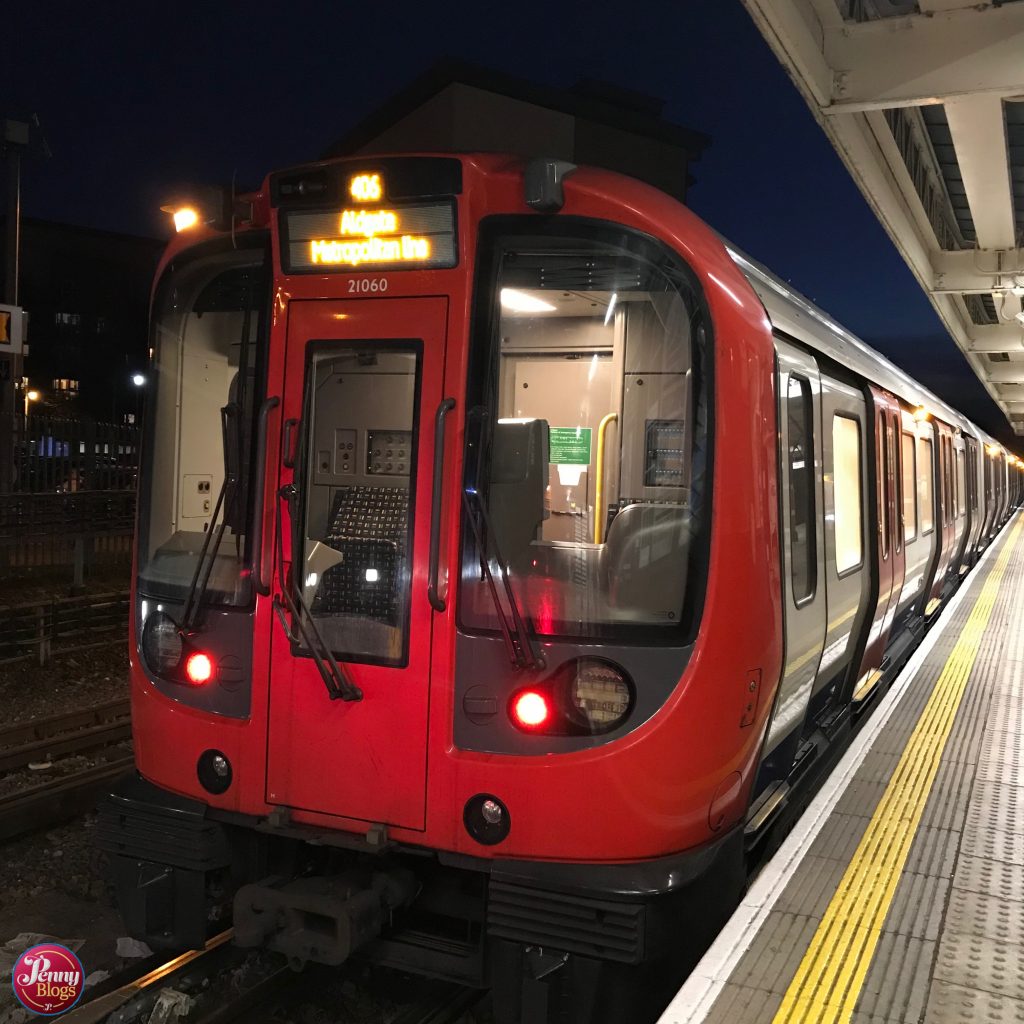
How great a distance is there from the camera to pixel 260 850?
12.4 feet

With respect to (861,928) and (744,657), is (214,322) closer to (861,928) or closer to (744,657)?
(744,657)

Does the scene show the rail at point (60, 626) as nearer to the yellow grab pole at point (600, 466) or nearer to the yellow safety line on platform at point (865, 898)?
the yellow grab pole at point (600, 466)

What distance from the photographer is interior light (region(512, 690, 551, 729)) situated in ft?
10.8

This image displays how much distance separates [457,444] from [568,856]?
4.42 ft

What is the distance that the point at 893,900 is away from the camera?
12.2 ft

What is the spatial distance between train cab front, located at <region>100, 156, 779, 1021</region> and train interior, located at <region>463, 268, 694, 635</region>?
0.01 m

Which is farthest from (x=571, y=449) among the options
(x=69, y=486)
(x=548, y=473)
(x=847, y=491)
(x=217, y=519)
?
(x=69, y=486)

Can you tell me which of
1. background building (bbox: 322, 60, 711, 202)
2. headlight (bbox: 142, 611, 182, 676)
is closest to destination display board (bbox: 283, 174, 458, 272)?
headlight (bbox: 142, 611, 182, 676)

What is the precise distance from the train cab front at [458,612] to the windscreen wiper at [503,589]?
0.04 feet

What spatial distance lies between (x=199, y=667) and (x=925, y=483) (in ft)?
25.1

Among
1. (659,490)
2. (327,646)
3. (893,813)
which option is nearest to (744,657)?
(659,490)

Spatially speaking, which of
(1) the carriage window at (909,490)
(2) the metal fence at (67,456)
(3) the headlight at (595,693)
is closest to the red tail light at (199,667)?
(3) the headlight at (595,693)

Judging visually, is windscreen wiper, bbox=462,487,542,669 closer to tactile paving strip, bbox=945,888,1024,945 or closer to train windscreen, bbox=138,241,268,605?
train windscreen, bbox=138,241,268,605

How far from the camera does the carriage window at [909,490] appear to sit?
7879 millimetres
